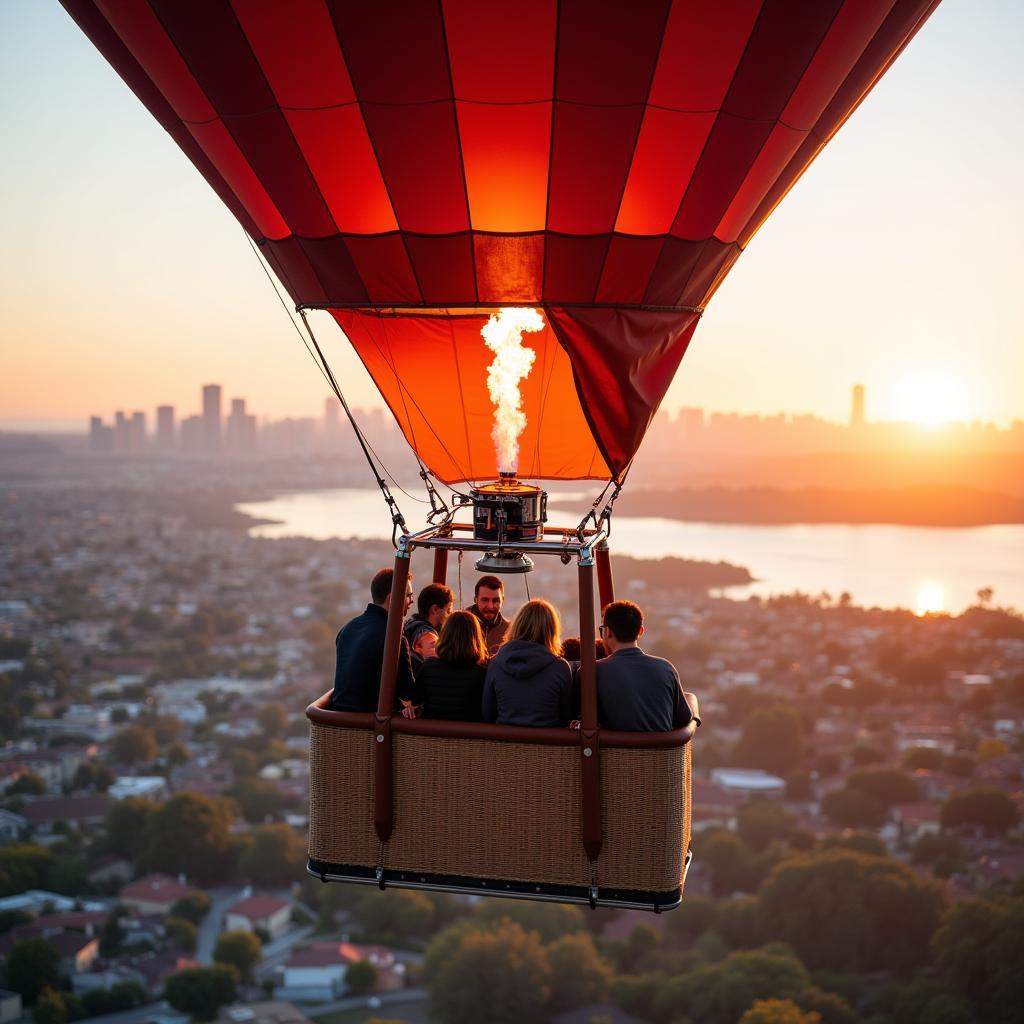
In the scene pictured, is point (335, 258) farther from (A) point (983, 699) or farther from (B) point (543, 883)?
(A) point (983, 699)

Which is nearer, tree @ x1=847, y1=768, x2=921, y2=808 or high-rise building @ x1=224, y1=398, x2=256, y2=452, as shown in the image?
tree @ x1=847, y1=768, x2=921, y2=808

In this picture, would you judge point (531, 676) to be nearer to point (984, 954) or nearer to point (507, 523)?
point (507, 523)

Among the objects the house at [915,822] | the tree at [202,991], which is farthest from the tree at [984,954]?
the tree at [202,991]

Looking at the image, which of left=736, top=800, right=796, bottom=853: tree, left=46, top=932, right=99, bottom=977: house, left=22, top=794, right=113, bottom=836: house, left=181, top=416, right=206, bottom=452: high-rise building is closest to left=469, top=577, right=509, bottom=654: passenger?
left=46, top=932, right=99, bottom=977: house

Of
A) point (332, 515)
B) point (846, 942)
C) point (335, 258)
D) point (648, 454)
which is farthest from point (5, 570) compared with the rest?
point (335, 258)

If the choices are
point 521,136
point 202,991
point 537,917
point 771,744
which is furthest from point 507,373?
point 771,744

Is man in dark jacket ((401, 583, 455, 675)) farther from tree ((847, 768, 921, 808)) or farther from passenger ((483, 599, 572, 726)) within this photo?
tree ((847, 768, 921, 808))
